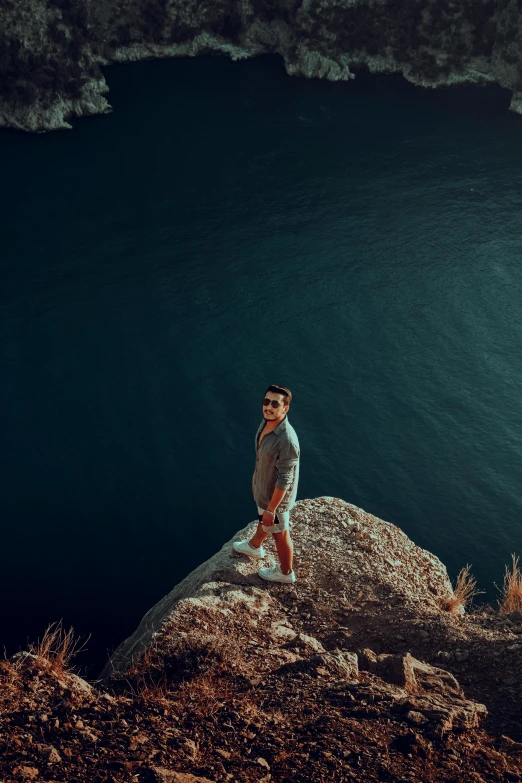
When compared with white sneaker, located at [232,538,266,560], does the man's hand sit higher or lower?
higher

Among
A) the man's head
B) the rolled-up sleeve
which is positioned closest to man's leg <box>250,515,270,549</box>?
the rolled-up sleeve

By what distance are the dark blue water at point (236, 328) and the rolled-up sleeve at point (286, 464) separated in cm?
941

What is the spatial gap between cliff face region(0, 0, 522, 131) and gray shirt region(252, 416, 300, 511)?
46.4 meters

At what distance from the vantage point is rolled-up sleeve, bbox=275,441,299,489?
12156 mm

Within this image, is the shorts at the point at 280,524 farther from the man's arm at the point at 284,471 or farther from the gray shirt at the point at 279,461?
the man's arm at the point at 284,471

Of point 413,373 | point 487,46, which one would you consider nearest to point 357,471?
point 413,373

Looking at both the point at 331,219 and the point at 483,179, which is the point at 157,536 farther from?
the point at 483,179

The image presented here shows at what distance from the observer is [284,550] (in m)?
13.4

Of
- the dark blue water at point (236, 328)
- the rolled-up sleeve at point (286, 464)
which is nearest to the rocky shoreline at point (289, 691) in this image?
the rolled-up sleeve at point (286, 464)

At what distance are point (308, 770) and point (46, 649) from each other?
12.5ft

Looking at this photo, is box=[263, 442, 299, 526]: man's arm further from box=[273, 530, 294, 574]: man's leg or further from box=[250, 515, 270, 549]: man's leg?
box=[250, 515, 270, 549]: man's leg

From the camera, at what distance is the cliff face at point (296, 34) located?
180 ft

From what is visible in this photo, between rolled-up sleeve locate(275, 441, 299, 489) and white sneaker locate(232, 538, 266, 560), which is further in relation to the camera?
white sneaker locate(232, 538, 266, 560)

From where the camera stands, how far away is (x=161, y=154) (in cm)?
4619
